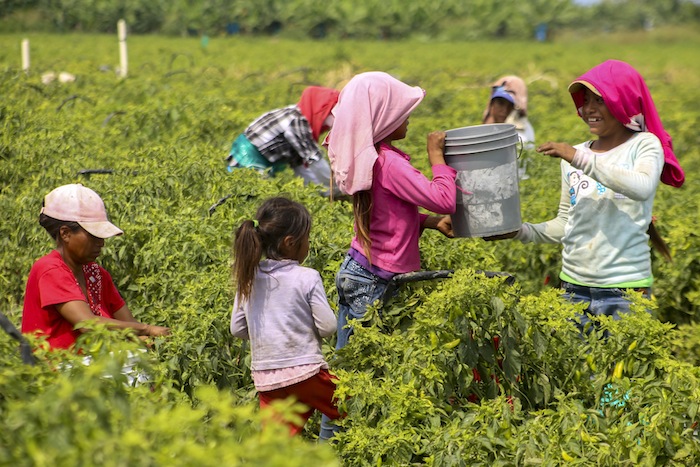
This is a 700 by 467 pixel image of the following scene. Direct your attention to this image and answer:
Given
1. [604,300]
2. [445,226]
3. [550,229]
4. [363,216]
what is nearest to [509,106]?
[550,229]

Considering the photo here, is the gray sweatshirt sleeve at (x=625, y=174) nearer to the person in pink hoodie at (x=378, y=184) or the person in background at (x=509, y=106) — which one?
the person in pink hoodie at (x=378, y=184)

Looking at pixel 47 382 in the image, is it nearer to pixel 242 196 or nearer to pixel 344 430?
pixel 344 430

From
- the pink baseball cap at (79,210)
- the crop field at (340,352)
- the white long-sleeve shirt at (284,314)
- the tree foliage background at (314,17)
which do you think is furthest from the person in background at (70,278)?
the tree foliage background at (314,17)

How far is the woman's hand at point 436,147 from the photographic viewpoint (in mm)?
3564

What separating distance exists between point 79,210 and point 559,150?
1.86 metres

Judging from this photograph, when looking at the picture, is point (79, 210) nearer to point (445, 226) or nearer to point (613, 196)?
point (445, 226)

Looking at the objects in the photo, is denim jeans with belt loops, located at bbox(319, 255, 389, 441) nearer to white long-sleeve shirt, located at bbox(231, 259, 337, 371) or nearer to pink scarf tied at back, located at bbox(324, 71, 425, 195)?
white long-sleeve shirt, located at bbox(231, 259, 337, 371)

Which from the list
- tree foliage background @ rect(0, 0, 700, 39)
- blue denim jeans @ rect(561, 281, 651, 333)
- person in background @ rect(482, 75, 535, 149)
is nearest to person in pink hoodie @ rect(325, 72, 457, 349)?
blue denim jeans @ rect(561, 281, 651, 333)

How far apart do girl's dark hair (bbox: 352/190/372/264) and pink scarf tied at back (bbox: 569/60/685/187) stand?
3.25 feet

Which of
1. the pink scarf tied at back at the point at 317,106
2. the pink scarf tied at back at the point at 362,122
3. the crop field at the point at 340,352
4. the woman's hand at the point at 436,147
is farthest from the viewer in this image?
the pink scarf tied at back at the point at 317,106

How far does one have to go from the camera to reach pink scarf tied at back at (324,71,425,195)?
346 centimetres

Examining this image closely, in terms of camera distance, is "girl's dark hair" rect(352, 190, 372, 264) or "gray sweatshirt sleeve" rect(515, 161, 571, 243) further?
"gray sweatshirt sleeve" rect(515, 161, 571, 243)

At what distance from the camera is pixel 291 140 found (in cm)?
616

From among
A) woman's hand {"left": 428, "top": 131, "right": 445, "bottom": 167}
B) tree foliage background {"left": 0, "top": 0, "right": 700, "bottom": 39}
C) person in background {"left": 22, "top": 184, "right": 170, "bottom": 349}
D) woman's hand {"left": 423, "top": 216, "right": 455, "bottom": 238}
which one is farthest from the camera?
tree foliage background {"left": 0, "top": 0, "right": 700, "bottom": 39}
